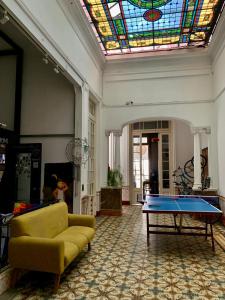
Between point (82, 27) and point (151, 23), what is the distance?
171 centimetres

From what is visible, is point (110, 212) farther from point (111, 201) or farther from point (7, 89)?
point (7, 89)

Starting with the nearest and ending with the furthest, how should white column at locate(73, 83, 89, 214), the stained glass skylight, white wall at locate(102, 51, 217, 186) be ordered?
the stained glass skylight
white column at locate(73, 83, 89, 214)
white wall at locate(102, 51, 217, 186)

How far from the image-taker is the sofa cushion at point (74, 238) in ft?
11.2

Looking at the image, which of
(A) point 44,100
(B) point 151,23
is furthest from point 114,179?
(B) point 151,23

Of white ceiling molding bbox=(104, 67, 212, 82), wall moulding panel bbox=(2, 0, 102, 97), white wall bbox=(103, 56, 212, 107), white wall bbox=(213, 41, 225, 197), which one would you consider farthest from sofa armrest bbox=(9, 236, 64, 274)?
white ceiling molding bbox=(104, 67, 212, 82)

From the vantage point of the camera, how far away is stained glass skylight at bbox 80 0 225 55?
509 cm

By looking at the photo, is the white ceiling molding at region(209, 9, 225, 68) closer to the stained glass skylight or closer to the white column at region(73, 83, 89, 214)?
the stained glass skylight

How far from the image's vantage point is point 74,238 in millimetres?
3510

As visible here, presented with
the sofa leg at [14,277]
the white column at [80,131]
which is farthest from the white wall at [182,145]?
the sofa leg at [14,277]

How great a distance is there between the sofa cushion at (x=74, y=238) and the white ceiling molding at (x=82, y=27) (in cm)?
415

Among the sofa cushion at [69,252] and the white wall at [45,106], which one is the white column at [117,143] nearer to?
the white wall at [45,106]

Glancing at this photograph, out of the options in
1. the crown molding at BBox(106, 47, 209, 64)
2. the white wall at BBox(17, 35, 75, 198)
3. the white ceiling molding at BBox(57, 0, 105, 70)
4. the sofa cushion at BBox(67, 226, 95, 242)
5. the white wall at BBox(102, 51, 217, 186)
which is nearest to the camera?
the sofa cushion at BBox(67, 226, 95, 242)

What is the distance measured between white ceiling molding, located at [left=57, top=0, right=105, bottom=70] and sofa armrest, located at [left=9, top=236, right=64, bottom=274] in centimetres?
415

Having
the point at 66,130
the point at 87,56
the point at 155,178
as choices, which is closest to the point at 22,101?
the point at 66,130
